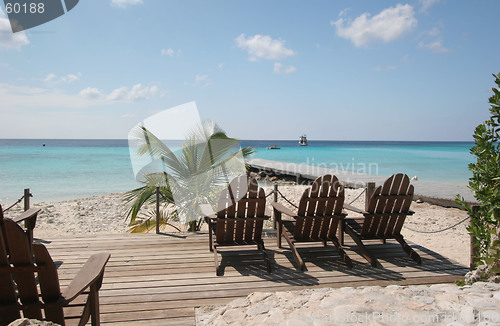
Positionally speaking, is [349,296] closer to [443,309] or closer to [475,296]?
[443,309]

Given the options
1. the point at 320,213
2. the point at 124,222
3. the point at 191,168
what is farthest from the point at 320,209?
the point at 124,222

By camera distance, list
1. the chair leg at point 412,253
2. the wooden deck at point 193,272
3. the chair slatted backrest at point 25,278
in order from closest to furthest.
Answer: the chair slatted backrest at point 25,278
the wooden deck at point 193,272
the chair leg at point 412,253

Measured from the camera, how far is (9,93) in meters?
34.6

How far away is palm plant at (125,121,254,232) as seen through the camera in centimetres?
738

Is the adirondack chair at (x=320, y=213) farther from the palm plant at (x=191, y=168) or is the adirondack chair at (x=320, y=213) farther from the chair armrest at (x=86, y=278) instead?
the palm plant at (x=191, y=168)

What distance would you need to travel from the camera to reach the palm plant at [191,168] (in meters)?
7.38

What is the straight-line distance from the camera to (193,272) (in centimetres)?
395

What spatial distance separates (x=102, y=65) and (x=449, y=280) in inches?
652

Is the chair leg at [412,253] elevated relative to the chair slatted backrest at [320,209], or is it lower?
lower

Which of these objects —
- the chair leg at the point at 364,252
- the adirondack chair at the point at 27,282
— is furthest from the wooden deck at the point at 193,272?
the adirondack chair at the point at 27,282

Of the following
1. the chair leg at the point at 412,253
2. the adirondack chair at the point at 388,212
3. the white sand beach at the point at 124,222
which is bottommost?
the white sand beach at the point at 124,222

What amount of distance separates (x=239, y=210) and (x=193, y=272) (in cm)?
93

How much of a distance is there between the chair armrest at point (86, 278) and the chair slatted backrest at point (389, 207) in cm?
340

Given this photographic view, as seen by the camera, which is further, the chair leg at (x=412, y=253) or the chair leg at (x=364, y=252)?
the chair leg at (x=412, y=253)
